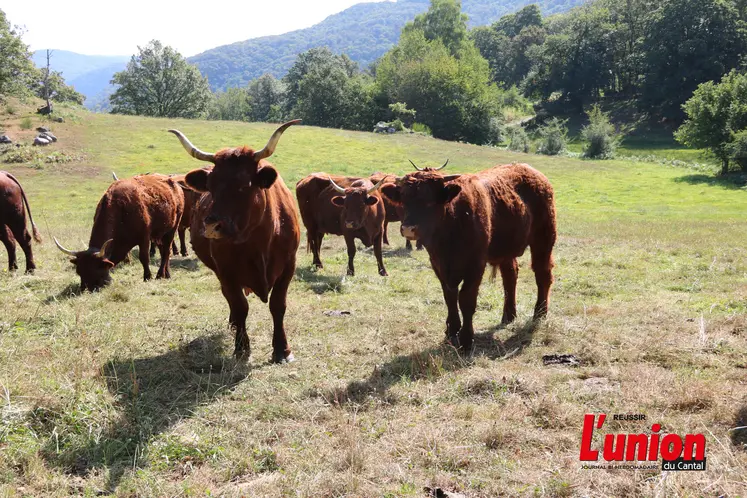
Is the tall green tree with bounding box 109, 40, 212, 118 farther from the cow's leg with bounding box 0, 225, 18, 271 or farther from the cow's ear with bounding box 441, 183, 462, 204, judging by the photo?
the cow's ear with bounding box 441, 183, 462, 204

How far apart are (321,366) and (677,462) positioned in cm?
338

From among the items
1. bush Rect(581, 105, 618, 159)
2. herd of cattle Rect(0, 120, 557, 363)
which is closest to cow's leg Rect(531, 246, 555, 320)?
herd of cattle Rect(0, 120, 557, 363)

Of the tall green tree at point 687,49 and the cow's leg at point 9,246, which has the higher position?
the tall green tree at point 687,49

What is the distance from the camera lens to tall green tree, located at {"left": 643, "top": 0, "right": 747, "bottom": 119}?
61.2 metres

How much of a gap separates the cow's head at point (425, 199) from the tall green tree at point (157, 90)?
6833cm

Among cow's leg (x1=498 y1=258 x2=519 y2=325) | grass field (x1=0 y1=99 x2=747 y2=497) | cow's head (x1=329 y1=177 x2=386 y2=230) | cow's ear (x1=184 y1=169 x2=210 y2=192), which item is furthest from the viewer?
cow's head (x1=329 y1=177 x2=386 y2=230)

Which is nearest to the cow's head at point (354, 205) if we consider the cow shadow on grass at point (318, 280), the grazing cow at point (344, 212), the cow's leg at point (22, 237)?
the grazing cow at point (344, 212)

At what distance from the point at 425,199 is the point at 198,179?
2449mm

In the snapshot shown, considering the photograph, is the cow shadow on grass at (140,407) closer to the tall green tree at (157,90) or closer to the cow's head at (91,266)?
the cow's head at (91,266)

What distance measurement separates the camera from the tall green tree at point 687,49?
61219 millimetres

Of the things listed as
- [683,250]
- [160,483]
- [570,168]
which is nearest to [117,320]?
[160,483]

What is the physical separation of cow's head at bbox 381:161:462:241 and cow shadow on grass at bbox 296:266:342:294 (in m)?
3.95

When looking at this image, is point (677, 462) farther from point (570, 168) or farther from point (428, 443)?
point (570, 168)

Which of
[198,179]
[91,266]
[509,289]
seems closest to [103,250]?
[91,266]
